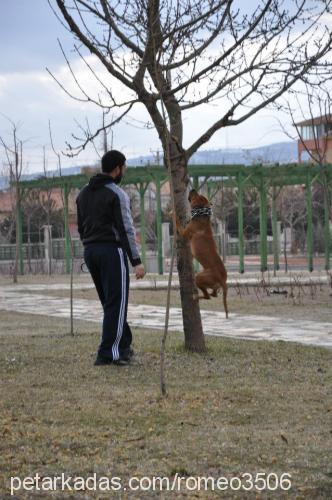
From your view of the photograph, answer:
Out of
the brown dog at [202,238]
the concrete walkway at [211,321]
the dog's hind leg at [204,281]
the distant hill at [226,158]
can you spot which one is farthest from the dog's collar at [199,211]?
the distant hill at [226,158]

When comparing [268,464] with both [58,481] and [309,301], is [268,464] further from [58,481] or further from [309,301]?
[309,301]

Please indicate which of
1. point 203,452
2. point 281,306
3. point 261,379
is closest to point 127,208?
point 261,379

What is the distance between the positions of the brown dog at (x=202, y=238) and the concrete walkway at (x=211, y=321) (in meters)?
1.65

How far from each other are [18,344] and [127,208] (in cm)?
268

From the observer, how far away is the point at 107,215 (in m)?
8.86

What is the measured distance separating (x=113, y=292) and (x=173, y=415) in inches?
94.6

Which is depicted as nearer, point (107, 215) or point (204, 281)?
point (107, 215)

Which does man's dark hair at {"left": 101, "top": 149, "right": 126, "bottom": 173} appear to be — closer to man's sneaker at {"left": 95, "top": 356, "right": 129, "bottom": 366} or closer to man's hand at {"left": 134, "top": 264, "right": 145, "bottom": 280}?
man's hand at {"left": 134, "top": 264, "right": 145, "bottom": 280}

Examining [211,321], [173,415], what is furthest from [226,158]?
[173,415]

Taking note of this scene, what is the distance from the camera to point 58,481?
5.08 meters

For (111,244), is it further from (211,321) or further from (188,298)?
(211,321)

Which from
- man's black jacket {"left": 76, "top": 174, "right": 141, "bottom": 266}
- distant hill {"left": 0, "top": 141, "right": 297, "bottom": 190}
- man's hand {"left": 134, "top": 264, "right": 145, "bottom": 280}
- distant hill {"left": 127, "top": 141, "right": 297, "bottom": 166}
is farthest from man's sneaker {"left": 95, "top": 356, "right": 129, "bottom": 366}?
distant hill {"left": 127, "top": 141, "right": 297, "bottom": 166}

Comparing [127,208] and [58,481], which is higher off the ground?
[127,208]

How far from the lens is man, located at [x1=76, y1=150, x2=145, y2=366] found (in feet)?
28.9
